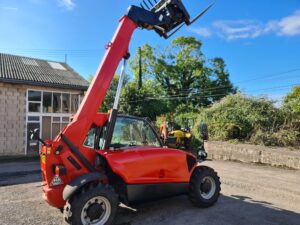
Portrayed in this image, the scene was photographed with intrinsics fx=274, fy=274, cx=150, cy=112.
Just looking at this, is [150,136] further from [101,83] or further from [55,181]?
[55,181]

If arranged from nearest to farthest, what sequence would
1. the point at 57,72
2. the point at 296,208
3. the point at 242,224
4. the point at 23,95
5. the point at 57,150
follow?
the point at 57,150, the point at 242,224, the point at 296,208, the point at 23,95, the point at 57,72

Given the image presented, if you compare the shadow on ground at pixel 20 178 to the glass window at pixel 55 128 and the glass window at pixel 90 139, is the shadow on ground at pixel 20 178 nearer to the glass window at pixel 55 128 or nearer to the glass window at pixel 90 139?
the glass window at pixel 90 139

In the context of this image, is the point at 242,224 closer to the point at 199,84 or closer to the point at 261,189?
the point at 261,189

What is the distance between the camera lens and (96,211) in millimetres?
4180

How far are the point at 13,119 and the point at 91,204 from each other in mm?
13100

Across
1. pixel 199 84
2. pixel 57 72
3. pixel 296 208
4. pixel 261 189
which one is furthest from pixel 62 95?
pixel 199 84

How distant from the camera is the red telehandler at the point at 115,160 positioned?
165 inches

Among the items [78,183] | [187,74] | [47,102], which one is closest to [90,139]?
[78,183]

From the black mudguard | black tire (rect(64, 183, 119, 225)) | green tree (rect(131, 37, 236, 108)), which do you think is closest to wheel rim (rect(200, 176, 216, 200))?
black tire (rect(64, 183, 119, 225))

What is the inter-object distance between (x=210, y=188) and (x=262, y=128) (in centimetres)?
899

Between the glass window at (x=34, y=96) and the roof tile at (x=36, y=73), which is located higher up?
the roof tile at (x=36, y=73)

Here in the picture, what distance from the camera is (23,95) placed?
51.6 feet

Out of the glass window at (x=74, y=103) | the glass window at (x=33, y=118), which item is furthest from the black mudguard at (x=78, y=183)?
the glass window at (x=74, y=103)

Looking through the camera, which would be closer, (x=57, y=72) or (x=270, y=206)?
(x=270, y=206)
